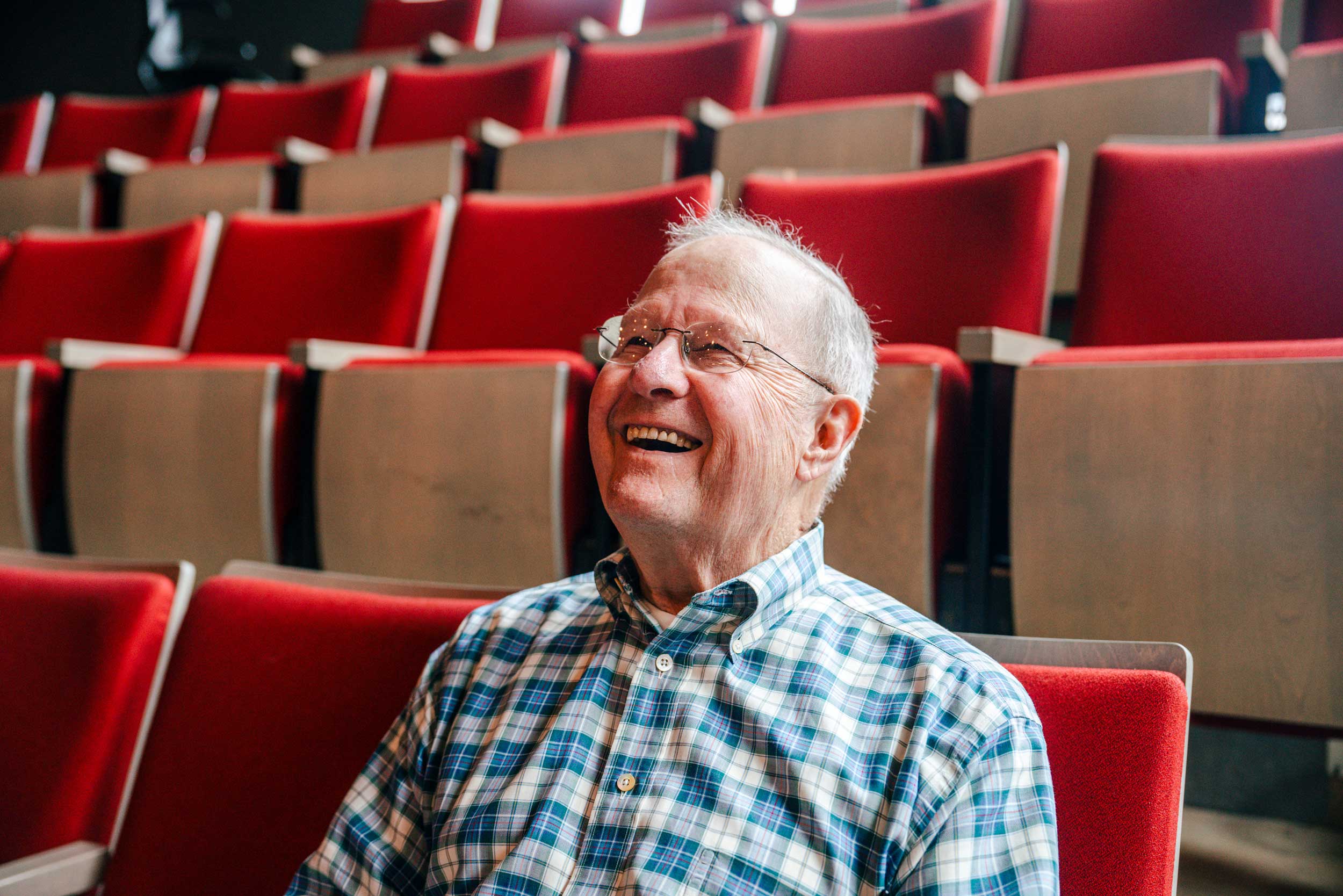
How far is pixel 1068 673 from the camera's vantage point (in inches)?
7.9

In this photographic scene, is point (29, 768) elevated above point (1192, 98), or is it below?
below

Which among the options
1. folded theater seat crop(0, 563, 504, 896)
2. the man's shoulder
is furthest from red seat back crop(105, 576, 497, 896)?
the man's shoulder

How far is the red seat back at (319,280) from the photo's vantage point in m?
0.54

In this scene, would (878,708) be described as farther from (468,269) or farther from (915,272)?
(468,269)

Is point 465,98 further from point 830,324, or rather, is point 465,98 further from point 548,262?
point 830,324

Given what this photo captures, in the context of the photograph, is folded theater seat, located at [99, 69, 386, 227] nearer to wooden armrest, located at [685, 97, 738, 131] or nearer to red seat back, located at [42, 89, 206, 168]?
red seat back, located at [42, 89, 206, 168]

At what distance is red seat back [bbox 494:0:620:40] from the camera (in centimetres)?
103

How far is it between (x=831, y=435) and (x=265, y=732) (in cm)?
16

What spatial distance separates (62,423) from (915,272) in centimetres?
42

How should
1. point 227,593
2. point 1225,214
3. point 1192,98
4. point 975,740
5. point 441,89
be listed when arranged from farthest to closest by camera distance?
point 441,89 < point 1192,98 < point 1225,214 < point 227,593 < point 975,740

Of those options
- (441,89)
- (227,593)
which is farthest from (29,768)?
(441,89)

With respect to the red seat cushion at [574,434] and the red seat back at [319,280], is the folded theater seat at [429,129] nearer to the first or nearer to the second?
the red seat back at [319,280]

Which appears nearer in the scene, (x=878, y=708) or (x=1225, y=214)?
(x=878, y=708)

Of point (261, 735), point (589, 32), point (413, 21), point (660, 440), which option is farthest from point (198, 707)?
point (413, 21)
